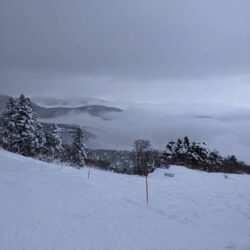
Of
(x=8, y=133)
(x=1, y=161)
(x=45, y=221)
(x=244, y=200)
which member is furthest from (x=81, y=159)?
(x=45, y=221)

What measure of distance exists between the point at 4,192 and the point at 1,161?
1036 centimetres

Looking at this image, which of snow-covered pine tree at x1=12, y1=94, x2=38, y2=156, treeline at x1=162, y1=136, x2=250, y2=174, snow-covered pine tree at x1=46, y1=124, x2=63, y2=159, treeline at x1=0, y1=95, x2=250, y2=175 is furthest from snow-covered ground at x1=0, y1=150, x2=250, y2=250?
snow-covered pine tree at x1=46, y1=124, x2=63, y2=159

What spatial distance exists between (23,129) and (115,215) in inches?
1452

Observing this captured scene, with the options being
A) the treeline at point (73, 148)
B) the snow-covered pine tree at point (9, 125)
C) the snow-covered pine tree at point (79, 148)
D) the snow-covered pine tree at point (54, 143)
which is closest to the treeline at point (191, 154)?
the treeline at point (73, 148)

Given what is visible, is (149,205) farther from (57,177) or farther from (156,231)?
(57,177)

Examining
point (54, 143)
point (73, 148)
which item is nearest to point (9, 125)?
point (73, 148)

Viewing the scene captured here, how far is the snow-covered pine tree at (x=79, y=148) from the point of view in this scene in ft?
174

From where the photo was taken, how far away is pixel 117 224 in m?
9.80

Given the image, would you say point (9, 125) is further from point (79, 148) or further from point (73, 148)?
point (79, 148)

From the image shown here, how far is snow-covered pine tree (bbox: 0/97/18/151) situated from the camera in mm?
44625

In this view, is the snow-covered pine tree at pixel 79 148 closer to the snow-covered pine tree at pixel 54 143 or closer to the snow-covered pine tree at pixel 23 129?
the snow-covered pine tree at pixel 54 143

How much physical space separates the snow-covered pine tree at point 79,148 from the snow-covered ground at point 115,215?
3451cm

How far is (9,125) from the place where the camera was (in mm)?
44500

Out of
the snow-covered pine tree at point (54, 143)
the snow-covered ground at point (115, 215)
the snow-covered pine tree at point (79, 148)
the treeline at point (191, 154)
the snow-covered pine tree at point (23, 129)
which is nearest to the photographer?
the snow-covered ground at point (115, 215)
